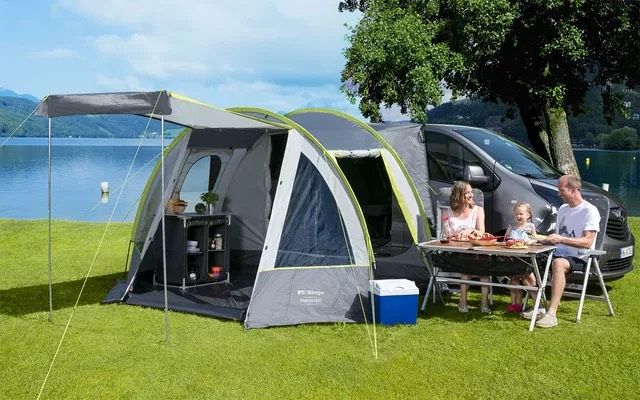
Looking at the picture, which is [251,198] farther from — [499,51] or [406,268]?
[499,51]

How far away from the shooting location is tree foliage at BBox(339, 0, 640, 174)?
13.4 metres

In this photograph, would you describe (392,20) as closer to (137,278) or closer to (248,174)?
(248,174)

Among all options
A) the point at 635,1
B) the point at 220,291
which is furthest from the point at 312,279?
the point at 635,1

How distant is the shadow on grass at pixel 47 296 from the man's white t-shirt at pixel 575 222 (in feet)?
15.6

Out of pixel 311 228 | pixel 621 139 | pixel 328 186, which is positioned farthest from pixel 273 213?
pixel 621 139

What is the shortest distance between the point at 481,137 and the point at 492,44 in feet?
21.0

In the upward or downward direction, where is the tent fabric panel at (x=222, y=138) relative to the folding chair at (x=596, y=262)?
upward

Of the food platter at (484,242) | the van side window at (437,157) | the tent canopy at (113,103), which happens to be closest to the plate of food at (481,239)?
the food platter at (484,242)

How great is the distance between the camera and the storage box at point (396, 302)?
629 cm

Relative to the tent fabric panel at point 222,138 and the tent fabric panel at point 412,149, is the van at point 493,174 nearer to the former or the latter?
the tent fabric panel at point 412,149

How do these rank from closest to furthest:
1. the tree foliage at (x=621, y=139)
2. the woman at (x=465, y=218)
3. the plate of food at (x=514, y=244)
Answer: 1. the plate of food at (x=514, y=244)
2. the woman at (x=465, y=218)
3. the tree foliage at (x=621, y=139)

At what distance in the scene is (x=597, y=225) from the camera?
21.0ft

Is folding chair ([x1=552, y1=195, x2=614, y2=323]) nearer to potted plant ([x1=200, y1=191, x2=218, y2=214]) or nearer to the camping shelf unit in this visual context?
the camping shelf unit

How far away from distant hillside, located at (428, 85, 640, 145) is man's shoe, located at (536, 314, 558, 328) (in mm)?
3865
